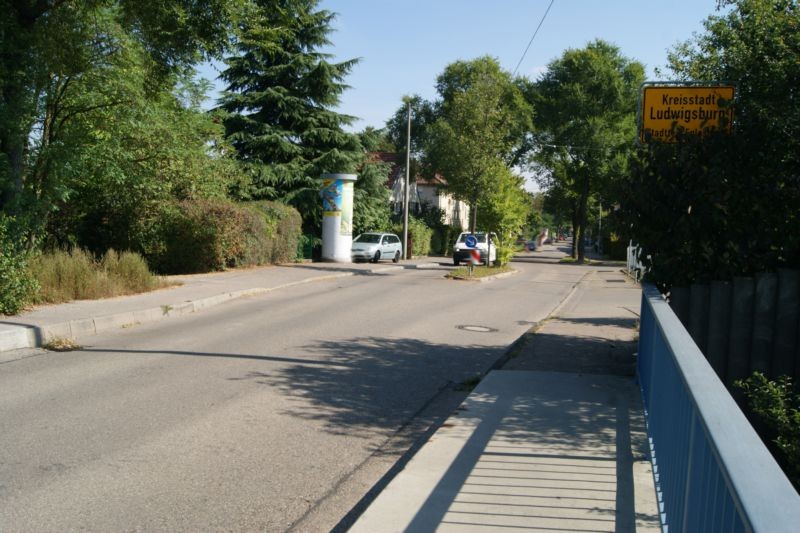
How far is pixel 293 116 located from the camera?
3494 cm

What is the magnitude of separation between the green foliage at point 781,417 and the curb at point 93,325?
9.02 m

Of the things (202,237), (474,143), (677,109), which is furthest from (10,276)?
(474,143)

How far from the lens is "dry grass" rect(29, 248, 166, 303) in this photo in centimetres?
1351

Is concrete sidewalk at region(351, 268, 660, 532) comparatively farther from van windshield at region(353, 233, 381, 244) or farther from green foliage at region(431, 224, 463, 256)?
green foliage at region(431, 224, 463, 256)

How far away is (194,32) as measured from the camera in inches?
516

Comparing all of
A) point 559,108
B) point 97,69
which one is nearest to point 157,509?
A: point 97,69

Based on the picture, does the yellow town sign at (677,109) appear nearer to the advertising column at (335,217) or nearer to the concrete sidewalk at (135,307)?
the concrete sidewalk at (135,307)

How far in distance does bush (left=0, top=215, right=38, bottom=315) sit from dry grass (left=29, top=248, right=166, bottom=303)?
1057 millimetres

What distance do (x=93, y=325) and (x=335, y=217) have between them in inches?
784

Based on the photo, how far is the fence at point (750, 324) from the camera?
6621 millimetres

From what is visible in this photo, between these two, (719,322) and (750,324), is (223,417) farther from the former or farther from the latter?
(750,324)

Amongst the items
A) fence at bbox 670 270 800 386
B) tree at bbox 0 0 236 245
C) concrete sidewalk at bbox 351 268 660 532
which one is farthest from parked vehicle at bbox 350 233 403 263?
fence at bbox 670 270 800 386

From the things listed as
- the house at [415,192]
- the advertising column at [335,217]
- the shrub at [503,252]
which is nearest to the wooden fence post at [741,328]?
the shrub at [503,252]

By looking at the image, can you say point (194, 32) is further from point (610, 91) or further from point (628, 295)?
point (610, 91)
